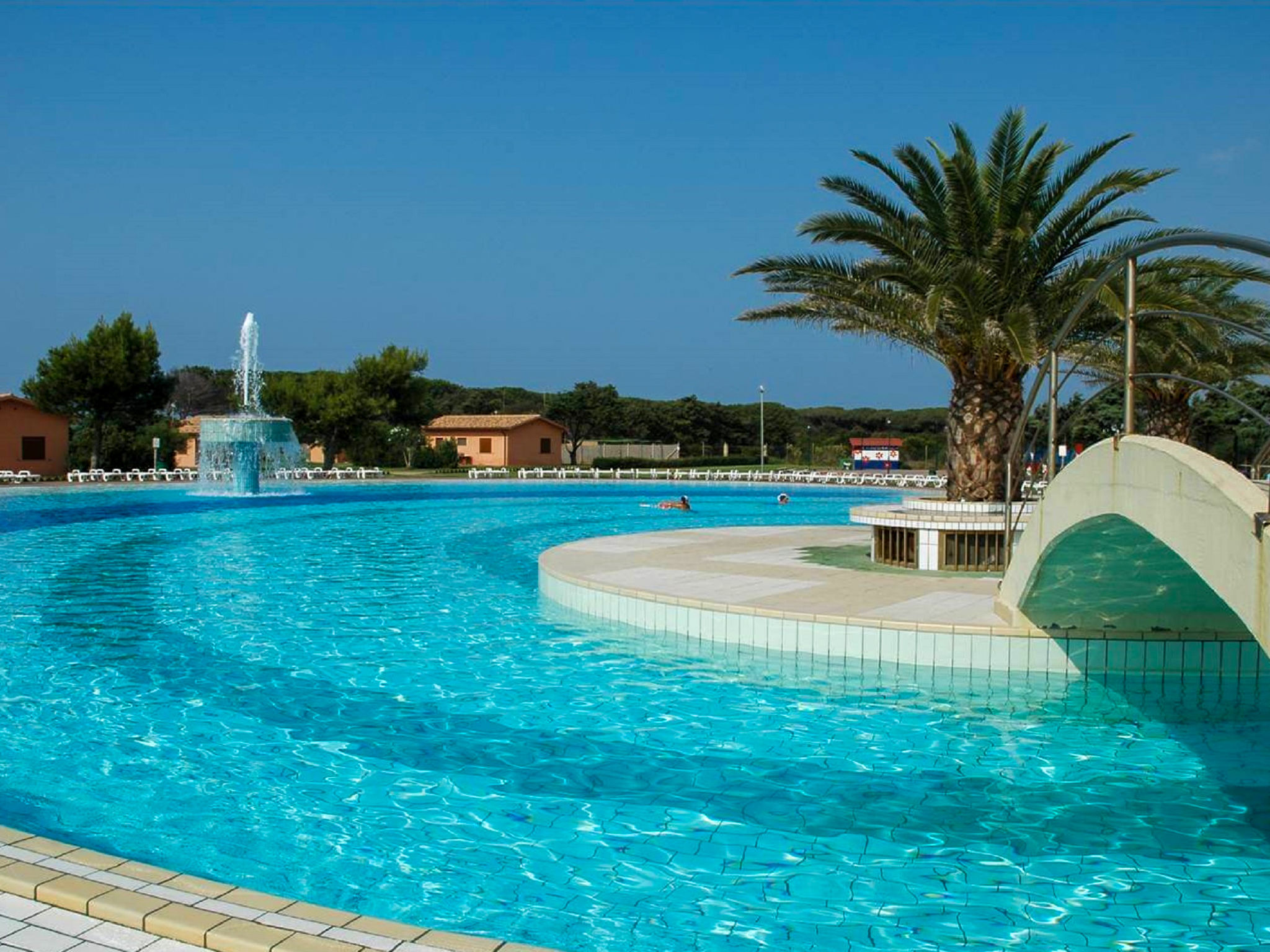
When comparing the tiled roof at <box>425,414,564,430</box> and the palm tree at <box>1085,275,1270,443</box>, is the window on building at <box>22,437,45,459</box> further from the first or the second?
the palm tree at <box>1085,275,1270,443</box>

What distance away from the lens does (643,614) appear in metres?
10.6

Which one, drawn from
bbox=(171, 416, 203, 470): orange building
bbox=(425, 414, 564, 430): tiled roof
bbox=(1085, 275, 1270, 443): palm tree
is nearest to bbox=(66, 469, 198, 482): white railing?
bbox=(171, 416, 203, 470): orange building

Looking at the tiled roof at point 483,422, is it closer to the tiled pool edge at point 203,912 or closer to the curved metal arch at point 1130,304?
the curved metal arch at point 1130,304

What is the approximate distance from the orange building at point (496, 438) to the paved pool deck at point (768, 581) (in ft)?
136

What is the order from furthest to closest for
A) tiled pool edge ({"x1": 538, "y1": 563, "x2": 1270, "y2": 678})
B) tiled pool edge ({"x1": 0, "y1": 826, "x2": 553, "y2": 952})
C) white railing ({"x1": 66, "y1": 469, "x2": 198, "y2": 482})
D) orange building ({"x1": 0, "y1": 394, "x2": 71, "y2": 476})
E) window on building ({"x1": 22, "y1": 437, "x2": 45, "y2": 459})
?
1. window on building ({"x1": 22, "y1": 437, "x2": 45, "y2": 459})
2. orange building ({"x1": 0, "y1": 394, "x2": 71, "y2": 476})
3. white railing ({"x1": 66, "y1": 469, "x2": 198, "y2": 482})
4. tiled pool edge ({"x1": 538, "y1": 563, "x2": 1270, "y2": 678})
5. tiled pool edge ({"x1": 0, "y1": 826, "x2": 553, "y2": 952})

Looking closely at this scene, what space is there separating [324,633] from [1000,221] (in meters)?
9.45

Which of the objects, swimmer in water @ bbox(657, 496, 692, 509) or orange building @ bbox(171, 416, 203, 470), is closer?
swimmer in water @ bbox(657, 496, 692, 509)

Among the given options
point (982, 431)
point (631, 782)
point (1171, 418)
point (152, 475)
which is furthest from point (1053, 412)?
point (152, 475)

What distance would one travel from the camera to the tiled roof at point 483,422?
57.8 metres

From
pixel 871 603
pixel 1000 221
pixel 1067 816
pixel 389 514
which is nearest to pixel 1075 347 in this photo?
pixel 1000 221

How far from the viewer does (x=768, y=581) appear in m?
11.6

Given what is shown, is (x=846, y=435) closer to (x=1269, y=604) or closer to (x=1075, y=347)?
(x=1075, y=347)

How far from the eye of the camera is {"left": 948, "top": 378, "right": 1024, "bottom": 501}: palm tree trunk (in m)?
13.8

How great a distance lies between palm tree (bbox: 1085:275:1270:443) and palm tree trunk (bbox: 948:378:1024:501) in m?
1.65
